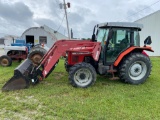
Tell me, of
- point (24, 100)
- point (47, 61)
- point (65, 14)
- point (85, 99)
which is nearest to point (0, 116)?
point (24, 100)

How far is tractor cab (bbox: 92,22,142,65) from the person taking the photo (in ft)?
18.0

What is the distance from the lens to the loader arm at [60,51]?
200 inches

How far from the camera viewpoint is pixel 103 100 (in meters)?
4.14

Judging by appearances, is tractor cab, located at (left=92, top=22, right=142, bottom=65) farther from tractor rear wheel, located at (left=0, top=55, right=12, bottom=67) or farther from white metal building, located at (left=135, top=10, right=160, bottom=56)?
white metal building, located at (left=135, top=10, right=160, bottom=56)

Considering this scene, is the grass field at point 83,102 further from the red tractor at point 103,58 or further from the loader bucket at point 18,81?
the red tractor at point 103,58

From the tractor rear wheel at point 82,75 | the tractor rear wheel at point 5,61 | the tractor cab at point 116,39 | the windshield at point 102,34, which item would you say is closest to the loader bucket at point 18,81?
the tractor rear wheel at point 82,75

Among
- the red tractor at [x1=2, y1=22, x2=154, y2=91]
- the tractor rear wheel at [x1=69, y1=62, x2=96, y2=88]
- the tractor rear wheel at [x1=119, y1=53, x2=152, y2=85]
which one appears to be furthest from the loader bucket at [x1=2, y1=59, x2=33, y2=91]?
the tractor rear wheel at [x1=119, y1=53, x2=152, y2=85]

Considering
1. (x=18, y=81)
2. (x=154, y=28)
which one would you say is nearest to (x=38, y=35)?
(x=154, y=28)

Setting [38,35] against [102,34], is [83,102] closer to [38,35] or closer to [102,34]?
[102,34]

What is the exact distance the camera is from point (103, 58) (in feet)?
18.5

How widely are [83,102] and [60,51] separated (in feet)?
6.14

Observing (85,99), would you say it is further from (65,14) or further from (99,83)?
(65,14)

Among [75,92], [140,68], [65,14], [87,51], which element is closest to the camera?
[75,92]

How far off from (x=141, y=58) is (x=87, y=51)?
5.90 ft
